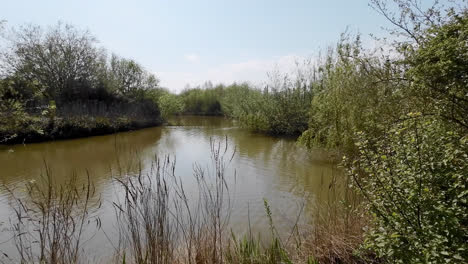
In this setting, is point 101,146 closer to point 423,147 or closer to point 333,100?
point 333,100

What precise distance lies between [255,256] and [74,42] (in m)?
23.5

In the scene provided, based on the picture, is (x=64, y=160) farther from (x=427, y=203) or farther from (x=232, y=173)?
(x=427, y=203)

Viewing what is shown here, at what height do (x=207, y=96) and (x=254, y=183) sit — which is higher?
(x=207, y=96)

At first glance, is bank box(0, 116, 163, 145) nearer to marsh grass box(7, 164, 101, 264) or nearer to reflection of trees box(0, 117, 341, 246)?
reflection of trees box(0, 117, 341, 246)

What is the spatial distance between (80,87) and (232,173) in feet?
61.9

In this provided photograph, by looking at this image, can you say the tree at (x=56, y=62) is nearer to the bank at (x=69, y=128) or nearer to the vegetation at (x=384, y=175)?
the bank at (x=69, y=128)

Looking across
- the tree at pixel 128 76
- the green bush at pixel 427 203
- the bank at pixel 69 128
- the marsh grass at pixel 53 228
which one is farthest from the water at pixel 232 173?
the tree at pixel 128 76

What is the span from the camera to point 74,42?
20469 mm

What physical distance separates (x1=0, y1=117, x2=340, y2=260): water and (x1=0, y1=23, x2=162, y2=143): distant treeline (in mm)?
2234

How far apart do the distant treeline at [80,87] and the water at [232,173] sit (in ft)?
7.33

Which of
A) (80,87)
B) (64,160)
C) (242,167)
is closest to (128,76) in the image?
(80,87)

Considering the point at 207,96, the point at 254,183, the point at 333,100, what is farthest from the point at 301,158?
the point at 207,96

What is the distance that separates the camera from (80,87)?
2111 centimetres

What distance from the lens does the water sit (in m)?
4.75
